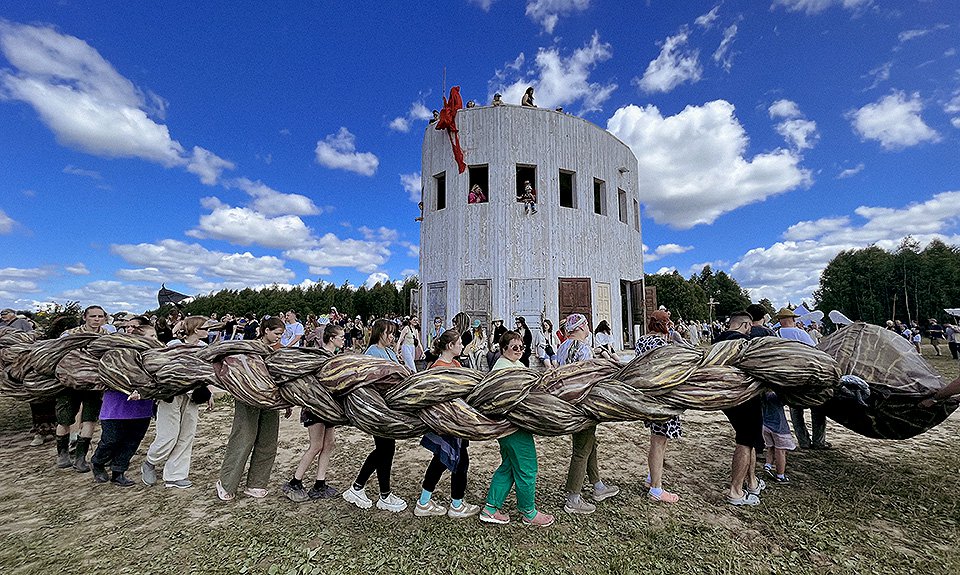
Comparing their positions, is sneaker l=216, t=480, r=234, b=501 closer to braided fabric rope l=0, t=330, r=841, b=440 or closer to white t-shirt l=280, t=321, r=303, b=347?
braided fabric rope l=0, t=330, r=841, b=440

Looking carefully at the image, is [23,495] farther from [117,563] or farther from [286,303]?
[286,303]

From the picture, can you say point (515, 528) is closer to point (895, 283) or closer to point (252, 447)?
point (252, 447)

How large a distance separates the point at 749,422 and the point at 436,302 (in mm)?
11172

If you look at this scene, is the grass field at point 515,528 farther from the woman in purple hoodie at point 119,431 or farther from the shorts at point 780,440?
the shorts at point 780,440

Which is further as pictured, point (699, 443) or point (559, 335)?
point (559, 335)

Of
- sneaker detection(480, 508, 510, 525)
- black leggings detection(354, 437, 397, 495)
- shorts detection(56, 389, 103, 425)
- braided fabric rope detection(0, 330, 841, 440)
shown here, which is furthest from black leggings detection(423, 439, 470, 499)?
shorts detection(56, 389, 103, 425)

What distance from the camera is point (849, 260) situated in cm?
4188

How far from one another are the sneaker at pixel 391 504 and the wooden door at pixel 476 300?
30.7 ft

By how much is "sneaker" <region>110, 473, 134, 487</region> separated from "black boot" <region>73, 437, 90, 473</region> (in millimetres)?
735

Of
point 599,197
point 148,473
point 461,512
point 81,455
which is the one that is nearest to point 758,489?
point 461,512

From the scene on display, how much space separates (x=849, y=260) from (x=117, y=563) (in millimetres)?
56800

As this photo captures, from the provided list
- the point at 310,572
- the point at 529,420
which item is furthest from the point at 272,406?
the point at 529,420

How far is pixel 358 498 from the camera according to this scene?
3.69 m

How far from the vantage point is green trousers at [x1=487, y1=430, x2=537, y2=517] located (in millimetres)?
3160
